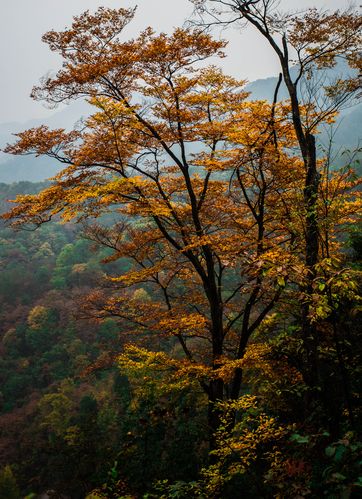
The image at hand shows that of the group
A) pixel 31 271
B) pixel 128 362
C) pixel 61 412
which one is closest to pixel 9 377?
pixel 61 412

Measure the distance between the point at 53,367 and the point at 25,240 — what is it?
31.9m

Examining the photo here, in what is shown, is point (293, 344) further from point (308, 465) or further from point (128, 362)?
point (308, 465)

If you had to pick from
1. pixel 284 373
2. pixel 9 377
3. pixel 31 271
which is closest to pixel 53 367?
pixel 9 377

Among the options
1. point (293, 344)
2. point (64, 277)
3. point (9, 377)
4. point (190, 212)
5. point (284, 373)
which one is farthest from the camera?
point (64, 277)

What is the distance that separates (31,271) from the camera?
5391 centimetres

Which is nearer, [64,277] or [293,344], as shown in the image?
[293,344]

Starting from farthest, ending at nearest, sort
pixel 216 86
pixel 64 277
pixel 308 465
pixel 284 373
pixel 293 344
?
1. pixel 64 277
2. pixel 216 86
3. pixel 284 373
4. pixel 293 344
5. pixel 308 465

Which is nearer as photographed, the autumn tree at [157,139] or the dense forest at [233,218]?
the dense forest at [233,218]

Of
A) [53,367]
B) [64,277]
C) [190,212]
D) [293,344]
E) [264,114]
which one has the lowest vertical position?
[53,367]

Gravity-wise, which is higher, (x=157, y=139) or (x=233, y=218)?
(x=157, y=139)

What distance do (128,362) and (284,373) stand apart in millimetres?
3131

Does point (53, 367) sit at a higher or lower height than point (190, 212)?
lower

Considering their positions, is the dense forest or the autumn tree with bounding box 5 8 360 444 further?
the autumn tree with bounding box 5 8 360 444

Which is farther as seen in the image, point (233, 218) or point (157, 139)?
point (233, 218)
